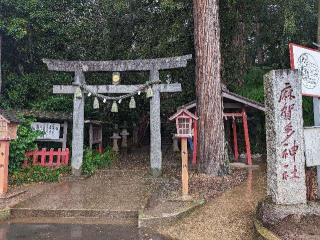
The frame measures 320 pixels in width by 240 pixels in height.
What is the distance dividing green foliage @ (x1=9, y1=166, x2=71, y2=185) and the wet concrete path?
561 cm

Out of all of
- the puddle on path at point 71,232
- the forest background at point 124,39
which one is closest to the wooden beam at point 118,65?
the forest background at point 124,39

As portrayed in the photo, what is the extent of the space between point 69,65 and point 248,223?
26.9 ft

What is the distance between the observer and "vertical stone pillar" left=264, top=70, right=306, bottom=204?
19.5ft

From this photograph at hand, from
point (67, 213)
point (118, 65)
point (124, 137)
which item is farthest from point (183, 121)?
point (124, 137)

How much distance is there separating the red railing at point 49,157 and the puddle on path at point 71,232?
203 inches

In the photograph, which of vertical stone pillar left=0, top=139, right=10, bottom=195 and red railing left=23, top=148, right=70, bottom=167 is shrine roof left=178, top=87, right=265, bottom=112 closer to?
red railing left=23, top=148, right=70, bottom=167

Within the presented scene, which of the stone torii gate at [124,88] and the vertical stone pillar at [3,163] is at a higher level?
the stone torii gate at [124,88]

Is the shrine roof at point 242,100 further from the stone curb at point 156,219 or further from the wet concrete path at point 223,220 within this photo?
the stone curb at point 156,219

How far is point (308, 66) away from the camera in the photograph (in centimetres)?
643

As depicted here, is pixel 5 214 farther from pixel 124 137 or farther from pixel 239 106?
pixel 124 137

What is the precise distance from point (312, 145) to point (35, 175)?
27.8 feet

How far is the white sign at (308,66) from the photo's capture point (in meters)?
6.27

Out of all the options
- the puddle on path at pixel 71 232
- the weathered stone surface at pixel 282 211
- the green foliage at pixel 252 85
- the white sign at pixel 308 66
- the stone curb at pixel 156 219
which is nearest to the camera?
the weathered stone surface at pixel 282 211

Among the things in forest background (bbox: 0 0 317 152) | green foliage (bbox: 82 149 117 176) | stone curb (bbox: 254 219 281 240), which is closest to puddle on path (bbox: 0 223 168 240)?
stone curb (bbox: 254 219 281 240)
